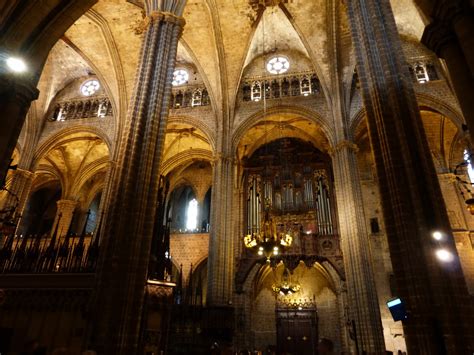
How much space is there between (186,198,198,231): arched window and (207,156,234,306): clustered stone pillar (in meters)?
6.56

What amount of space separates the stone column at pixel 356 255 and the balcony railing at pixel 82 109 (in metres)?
13.6

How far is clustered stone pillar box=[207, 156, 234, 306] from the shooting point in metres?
14.5

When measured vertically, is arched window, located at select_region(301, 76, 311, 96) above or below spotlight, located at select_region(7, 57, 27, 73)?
above

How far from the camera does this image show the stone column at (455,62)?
17.9 ft

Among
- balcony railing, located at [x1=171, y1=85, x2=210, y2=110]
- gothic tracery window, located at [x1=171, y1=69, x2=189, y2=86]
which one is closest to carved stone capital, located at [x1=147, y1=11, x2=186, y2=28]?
balcony railing, located at [x1=171, y1=85, x2=210, y2=110]

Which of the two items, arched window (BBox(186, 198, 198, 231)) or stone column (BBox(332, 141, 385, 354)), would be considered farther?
arched window (BBox(186, 198, 198, 231))

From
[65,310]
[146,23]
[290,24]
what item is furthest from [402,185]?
[290,24]

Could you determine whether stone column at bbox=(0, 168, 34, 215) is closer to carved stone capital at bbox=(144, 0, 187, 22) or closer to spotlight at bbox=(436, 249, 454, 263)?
carved stone capital at bbox=(144, 0, 187, 22)

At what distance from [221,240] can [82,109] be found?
12215 millimetres

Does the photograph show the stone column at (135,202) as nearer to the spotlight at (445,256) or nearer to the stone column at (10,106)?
the stone column at (10,106)

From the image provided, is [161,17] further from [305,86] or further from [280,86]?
[305,86]

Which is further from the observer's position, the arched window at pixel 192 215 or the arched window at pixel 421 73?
the arched window at pixel 192 215

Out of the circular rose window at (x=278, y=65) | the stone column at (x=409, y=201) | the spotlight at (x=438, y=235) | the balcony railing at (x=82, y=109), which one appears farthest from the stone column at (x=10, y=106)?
the circular rose window at (x=278, y=65)

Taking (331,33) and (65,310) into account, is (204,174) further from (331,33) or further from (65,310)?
(65,310)
